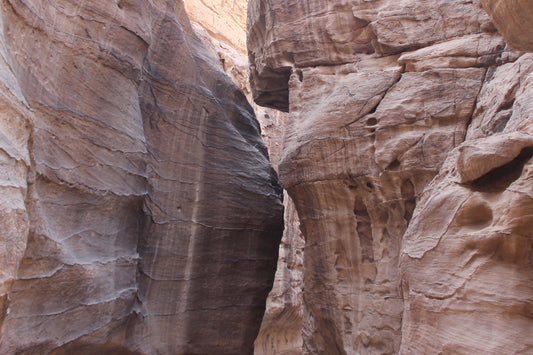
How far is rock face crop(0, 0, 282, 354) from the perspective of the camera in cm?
424

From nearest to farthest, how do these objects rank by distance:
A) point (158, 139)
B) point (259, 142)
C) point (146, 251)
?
point (146, 251) → point (158, 139) → point (259, 142)

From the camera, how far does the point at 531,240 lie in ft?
9.48

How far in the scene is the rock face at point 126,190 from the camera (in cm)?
424

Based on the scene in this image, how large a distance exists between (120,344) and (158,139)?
266 centimetres

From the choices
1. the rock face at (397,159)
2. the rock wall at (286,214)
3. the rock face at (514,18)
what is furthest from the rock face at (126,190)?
the rock wall at (286,214)

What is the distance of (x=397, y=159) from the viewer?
5.49 m

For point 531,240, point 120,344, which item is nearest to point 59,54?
point 120,344

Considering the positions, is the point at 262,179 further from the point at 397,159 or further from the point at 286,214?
the point at 286,214

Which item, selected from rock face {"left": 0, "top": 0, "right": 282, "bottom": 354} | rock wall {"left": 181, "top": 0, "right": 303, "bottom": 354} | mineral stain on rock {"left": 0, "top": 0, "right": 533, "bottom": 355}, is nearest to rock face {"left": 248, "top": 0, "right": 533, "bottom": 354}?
mineral stain on rock {"left": 0, "top": 0, "right": 533, "bottom": 355}

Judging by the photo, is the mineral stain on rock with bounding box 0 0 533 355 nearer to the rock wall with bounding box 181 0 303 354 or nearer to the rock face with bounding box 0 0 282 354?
the rock face with bounding box 0 0 282 354

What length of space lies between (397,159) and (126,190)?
10.7ft

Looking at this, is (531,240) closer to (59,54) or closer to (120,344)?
(120,344)

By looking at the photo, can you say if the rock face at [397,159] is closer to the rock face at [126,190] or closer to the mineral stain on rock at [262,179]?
the mineral stain on rock at [262,179]

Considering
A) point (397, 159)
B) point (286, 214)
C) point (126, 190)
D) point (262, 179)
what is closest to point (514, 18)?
point (397, 159)
